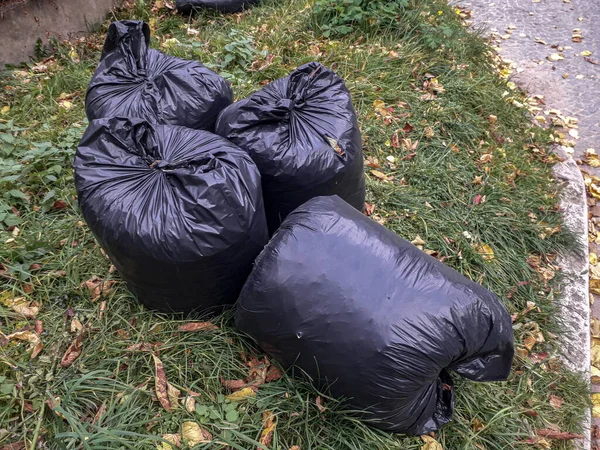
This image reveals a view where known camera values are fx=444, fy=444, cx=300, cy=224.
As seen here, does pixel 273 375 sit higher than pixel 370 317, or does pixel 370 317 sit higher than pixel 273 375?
pixel 370 317

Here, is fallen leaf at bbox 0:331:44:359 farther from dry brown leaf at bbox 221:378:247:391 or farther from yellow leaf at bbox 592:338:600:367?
yellow leaf at bbox 592:338:600:367

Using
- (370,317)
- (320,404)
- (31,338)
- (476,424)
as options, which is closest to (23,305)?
(31,338)

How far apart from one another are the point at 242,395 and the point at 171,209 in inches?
30.3

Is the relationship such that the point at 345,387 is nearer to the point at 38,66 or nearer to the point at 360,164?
the point at 360,164

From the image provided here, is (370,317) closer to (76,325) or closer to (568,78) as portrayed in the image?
(76,325)

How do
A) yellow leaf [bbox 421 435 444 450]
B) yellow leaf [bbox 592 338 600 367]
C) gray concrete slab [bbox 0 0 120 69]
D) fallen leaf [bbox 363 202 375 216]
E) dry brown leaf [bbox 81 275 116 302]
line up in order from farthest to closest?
gray concrete slab [bbox 0 0 120 69], fallen leaf [bbox 363 202 375 216], yellow leaf [bbox 592 338 600 367], dry brown leaf [bbox 81 275 116 302], yellow leaf [bbox 421 435 444 450]

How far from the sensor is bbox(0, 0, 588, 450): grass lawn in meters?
1.66

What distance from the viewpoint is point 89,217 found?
1675mm

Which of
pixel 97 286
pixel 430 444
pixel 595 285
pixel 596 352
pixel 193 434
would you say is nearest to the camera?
pixel 193 434

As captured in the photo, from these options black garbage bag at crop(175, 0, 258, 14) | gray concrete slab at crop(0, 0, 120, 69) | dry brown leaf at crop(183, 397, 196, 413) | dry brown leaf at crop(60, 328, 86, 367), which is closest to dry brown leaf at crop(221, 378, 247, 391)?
dry brown leaf at crop(183, 397, 196, 413)

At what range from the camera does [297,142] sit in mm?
1961

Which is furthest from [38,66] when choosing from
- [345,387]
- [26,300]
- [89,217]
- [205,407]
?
[345,387]

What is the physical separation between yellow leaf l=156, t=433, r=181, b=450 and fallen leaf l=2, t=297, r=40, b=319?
0.87m

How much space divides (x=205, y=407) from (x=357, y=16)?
11.5 ft
